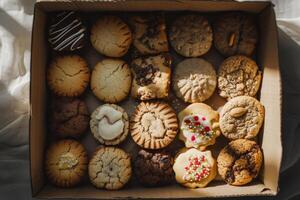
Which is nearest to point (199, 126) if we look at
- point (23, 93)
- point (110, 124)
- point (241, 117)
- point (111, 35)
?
point (241, 117)

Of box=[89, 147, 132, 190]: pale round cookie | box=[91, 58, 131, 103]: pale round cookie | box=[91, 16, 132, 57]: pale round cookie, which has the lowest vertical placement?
box=[89, 147, 132, 190]: pale round cookie

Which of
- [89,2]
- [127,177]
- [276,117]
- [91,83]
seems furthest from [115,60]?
[276,117]

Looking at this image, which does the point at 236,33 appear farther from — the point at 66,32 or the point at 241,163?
the point at 66,32

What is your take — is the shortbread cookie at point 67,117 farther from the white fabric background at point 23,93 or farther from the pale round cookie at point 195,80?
the pale round cookie at point 195,80

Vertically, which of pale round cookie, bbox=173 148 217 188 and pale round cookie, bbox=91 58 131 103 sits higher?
pale round cookie, bbox=91 58 131 103

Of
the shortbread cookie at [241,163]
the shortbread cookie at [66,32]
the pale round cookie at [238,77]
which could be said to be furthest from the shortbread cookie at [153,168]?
the shortbread cookie at [66,32]

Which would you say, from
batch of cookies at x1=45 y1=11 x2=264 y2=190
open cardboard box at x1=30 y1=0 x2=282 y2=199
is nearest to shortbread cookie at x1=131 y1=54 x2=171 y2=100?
batch of cookies at x1=45 y1=11 x2=264 y2=190

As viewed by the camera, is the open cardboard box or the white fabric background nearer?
the open cardboard box

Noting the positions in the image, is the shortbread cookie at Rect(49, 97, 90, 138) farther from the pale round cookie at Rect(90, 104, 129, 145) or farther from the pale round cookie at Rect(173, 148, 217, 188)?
the pale round cookie at Rect(173, 148, 217, 188)
